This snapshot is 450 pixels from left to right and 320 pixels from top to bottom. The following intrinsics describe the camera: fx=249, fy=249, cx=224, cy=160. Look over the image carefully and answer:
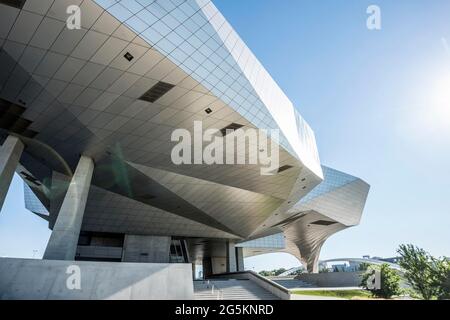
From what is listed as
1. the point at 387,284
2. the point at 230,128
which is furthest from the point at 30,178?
the point at 387,284

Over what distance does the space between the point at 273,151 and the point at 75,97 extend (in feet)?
40.8

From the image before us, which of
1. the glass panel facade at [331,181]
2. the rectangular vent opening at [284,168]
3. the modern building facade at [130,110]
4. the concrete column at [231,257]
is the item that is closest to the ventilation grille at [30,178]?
the modern building facade at [130,110]

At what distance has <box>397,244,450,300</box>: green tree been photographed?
18469mm

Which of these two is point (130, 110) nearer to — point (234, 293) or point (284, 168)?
point (284, 168)

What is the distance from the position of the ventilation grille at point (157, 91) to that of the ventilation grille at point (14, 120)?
7447 millimetres

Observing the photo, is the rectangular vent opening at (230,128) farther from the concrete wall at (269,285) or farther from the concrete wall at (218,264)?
the concrete wall at (218,264)

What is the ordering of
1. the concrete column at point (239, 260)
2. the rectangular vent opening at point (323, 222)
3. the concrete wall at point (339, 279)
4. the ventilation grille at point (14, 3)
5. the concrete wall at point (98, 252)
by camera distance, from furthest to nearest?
1. the rectangular vent opening at point (323, 222)
2. the concrete column at point (239, 260)
3. the concrete wall at point (98, 252)
4. the concrete wall at point (339, 279)
5. the ventilation grille at point (14, 3)

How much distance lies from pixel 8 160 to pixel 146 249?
2176 centimetres

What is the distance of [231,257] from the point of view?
140 ft

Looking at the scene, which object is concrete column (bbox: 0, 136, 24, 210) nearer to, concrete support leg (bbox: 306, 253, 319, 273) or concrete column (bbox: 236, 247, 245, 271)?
concrete column (bbox: 236, 247, 245, 271)

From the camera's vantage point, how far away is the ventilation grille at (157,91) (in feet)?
39.9

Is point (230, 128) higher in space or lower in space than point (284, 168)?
higher

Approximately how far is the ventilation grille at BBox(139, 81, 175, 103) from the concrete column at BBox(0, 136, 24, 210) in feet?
32.1
